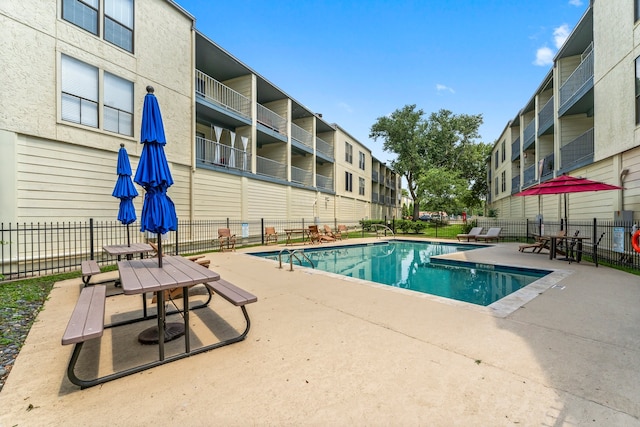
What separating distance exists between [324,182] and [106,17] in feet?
61.2

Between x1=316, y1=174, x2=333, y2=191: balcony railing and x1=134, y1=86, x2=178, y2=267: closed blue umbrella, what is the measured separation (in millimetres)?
21595

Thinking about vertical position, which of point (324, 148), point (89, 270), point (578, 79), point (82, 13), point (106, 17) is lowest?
point (89, 270)

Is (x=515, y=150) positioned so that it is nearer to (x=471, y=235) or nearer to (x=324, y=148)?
(x=471, y=235)

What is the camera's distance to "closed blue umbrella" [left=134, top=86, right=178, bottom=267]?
367cm

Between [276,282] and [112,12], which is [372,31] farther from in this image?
[276,282]

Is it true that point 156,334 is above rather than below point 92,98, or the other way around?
below

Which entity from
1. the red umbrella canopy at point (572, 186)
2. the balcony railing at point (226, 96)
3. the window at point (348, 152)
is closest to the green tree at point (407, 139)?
the window at point (348, 152)

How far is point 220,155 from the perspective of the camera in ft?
51.5

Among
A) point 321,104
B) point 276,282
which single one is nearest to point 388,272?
point 276,282

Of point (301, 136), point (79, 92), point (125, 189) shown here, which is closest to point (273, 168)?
point (301, 136)

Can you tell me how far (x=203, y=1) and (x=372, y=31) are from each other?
33.8 ft

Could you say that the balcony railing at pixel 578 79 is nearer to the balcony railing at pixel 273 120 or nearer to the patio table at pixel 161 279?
the balcony railing at pixel 273 120

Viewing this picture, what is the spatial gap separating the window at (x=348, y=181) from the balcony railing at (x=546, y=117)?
1657 cm

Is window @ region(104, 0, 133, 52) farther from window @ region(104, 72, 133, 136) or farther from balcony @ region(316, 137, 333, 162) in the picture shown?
balcony @ region(316, 137, 333, 162)
